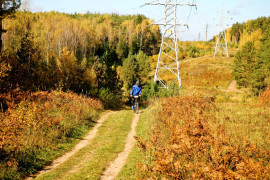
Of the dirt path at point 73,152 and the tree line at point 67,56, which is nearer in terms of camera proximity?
the dirt path at point 73,152

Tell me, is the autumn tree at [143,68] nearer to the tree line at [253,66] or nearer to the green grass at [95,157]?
the tree line at [253,66]

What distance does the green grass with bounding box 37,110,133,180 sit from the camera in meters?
6.02

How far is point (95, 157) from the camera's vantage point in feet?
24.4

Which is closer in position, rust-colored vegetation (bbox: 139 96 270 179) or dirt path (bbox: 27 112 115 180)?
rust-colored vegetation (bbox: 139 96 270 179)

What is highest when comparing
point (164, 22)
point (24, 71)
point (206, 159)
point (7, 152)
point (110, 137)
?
point (164, 22)

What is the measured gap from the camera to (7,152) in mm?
6551

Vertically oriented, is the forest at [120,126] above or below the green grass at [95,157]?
above

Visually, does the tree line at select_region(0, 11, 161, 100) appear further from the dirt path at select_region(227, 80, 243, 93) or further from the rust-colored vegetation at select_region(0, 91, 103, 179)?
the dirt path at select_region(227, 80, 243, 93)

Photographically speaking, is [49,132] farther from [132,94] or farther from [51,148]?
[132,94]

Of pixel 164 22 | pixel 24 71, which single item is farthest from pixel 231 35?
pixel 24 71

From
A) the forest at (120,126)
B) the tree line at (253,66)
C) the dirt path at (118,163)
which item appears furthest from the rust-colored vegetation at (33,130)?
the tree line at (253,66)

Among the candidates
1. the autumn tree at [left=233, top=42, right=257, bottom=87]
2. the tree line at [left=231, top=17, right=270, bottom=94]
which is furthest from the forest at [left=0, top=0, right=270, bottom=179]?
the autumn tree at [left=233, top=42, right=257, bottom=87]

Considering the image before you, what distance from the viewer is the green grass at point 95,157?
6023 millimetres

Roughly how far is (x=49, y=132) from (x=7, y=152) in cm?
257
